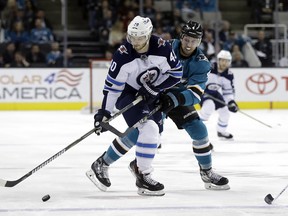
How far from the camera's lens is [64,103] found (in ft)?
39.7

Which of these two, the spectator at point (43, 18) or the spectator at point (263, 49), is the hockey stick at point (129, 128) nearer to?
the spectator at point (263, 49)

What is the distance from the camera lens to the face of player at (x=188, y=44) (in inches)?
191

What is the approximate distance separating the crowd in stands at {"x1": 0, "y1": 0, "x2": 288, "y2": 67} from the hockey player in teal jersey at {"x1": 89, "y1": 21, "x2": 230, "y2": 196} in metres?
7.54

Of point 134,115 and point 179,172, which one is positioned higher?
point 134,115

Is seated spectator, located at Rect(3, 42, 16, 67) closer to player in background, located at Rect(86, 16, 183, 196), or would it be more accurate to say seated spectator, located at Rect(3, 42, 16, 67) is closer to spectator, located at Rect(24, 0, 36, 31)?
spectator, located at Rect(24, 0, 36, 31)

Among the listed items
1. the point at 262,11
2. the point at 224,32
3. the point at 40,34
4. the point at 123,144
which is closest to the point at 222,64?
the point at 123,144

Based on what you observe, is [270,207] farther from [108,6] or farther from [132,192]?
[108,6]

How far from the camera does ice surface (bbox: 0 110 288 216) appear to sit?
411cm

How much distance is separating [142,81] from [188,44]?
1.44 feet

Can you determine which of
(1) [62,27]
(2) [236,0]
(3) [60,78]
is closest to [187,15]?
(2) [236,0]

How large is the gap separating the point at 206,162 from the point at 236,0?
10106 millimetres

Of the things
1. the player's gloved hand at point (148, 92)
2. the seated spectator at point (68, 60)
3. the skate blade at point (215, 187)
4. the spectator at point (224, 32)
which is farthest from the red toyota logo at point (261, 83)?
the player's gloved hand at point (148, 92)

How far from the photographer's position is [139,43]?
14.5 ft

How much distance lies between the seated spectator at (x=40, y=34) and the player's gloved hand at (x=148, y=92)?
8426mm
